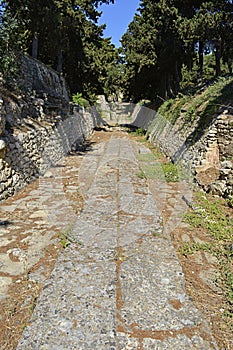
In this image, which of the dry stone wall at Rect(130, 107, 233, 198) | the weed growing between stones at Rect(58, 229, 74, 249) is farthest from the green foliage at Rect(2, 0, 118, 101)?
the weed growing between stones at Rect(58, 229, 74, 249)

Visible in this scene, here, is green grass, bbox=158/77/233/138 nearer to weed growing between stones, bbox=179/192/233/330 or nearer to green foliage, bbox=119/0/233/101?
green foliage, bbox=119/0/233/101

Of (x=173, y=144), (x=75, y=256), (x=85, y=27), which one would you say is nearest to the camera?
(x=75, y=256)

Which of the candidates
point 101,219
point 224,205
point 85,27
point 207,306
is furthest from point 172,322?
point 85,27

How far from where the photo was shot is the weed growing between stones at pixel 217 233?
306 centimetres

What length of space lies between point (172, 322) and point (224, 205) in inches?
130

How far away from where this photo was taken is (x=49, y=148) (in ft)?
27.8

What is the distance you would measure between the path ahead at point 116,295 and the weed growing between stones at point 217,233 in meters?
0.42

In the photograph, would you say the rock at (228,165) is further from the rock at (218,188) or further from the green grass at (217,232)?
the green grass at (217,232)

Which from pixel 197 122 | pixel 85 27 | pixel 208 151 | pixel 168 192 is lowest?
pixel 168 192

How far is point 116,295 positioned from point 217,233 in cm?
210

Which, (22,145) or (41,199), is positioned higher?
(22,145)

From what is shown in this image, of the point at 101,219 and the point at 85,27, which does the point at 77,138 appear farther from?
the point at 101,219

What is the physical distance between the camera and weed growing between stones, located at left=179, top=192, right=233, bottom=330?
306cm

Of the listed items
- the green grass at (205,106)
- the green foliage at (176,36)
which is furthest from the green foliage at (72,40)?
the green grass at (205,106)
